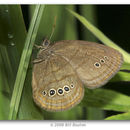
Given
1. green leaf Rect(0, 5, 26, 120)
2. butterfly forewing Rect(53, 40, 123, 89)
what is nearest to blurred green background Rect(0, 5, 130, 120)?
green leaf Rect(0, 5, 26, 120)

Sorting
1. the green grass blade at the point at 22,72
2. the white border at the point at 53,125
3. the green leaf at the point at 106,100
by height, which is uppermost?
the green grass blade at the point at 22,72

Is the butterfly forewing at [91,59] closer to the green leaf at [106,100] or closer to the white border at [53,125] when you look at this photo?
the green leaf at [106,100]

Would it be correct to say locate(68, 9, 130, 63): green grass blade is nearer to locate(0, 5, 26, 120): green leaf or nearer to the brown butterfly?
the brown butterfly

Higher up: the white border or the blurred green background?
the blurred green background

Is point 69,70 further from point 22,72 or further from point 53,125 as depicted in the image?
point 53,125

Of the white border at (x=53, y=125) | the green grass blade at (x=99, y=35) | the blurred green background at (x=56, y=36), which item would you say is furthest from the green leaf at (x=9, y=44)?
the green grass blade at (x=99, y=35)

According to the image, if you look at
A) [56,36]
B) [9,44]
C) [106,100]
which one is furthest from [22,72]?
[106,100]
